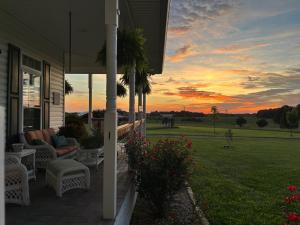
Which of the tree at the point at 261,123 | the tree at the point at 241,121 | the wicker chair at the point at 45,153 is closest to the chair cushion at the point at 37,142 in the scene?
the wicker chair at the point at 45,153

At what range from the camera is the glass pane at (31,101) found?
8180 millimetres

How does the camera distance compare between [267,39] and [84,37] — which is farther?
[267,39]

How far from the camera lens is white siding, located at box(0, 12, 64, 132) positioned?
7.02 metres

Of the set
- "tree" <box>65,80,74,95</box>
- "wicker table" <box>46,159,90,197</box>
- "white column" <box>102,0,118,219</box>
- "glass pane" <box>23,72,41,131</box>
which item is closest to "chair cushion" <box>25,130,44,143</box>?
"glass pane" <box>23,72,41,131</box>

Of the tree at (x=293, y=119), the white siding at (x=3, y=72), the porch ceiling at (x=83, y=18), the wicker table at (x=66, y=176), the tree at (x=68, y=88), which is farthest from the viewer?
the tree at (x=293, y=119)

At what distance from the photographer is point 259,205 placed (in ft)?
21.1

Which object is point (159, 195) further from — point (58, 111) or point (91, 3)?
point (58, 111)

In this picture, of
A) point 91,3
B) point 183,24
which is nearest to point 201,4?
point 183,24

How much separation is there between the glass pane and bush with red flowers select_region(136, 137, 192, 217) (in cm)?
412

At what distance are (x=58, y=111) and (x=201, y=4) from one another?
5.19 meters

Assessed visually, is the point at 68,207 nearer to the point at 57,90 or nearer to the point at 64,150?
the point at 64,150

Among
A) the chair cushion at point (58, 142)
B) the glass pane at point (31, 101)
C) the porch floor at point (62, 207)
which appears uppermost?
the glass pane at point (31, 101)

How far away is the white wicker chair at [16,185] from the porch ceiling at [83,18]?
10.8 feet

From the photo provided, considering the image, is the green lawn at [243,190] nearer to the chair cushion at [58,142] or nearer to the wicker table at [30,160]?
the wicker table at [30,160]
